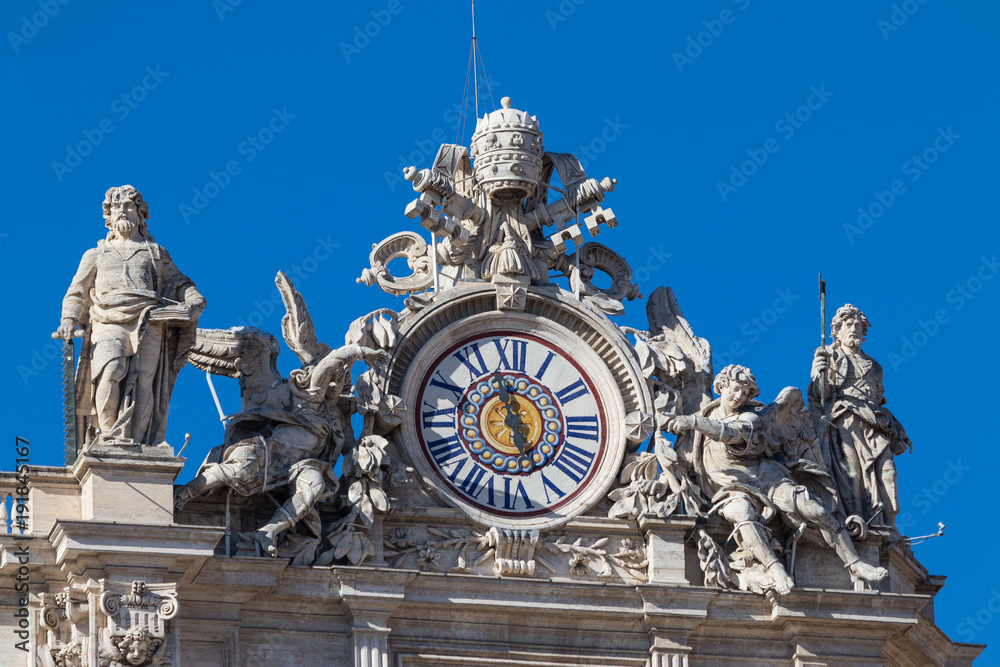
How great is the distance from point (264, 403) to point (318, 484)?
3.01ft

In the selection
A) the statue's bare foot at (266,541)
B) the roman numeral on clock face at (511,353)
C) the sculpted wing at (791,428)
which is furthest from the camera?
the sculpted wing at (791,428)

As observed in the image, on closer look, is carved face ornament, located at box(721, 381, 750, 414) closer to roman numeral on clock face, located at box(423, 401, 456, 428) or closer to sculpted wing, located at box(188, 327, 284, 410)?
roman numeral on clock face, located at box(423, 401, 456, 428)

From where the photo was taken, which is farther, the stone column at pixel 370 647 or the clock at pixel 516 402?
the clock at pixel 516 402

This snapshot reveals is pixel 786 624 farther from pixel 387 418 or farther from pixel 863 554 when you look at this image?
pixel 387 418

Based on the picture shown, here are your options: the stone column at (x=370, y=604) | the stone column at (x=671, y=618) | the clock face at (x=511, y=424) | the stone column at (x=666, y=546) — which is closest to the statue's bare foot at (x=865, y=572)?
the stone column at (x=671, y=618)

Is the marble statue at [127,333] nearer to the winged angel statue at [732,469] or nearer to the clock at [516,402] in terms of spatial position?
the clock at [516,402]

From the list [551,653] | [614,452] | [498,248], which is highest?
[498,248]

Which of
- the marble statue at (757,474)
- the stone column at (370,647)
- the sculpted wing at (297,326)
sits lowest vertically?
the stone column at (370,647)

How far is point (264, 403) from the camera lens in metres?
28.0

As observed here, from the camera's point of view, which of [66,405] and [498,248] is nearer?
[66,405]

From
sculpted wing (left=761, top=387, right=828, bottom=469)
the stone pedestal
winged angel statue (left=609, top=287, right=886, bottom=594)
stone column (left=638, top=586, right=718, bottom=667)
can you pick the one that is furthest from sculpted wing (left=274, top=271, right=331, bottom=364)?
sculpted wing (left=761, top=387, right=828, bottom=469)

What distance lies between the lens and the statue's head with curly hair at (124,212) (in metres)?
27.6

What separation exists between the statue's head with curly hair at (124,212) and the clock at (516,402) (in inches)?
96.5

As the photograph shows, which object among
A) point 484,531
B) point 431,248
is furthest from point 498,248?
point 484,531
